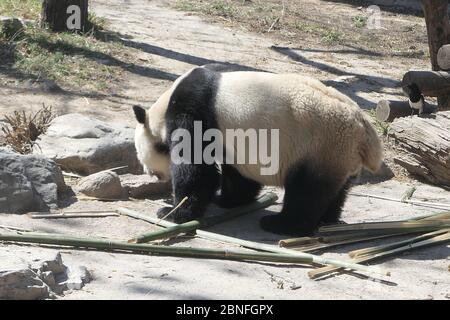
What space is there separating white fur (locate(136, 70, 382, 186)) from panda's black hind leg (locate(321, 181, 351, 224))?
311 mm

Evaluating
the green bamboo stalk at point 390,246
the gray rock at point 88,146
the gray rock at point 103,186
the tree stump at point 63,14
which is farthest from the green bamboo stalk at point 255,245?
the tree stump at point 63,14

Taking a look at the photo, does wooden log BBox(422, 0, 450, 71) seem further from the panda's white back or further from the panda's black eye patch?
the panda's black eye patch

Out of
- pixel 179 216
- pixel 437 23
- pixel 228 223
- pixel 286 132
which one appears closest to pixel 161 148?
pixel 179 216

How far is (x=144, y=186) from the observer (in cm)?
748

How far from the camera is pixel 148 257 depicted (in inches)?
227

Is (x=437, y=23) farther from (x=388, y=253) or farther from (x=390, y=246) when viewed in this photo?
(x=388, y=253)

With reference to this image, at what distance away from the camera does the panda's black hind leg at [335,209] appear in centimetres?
685

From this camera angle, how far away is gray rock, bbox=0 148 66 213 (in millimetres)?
6641

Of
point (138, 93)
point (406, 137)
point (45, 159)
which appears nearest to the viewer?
point (45, 159)

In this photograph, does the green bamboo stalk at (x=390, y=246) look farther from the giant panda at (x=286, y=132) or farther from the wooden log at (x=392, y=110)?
the wooden log at (x=392, y=110)

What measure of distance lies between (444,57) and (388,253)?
15.4ft
